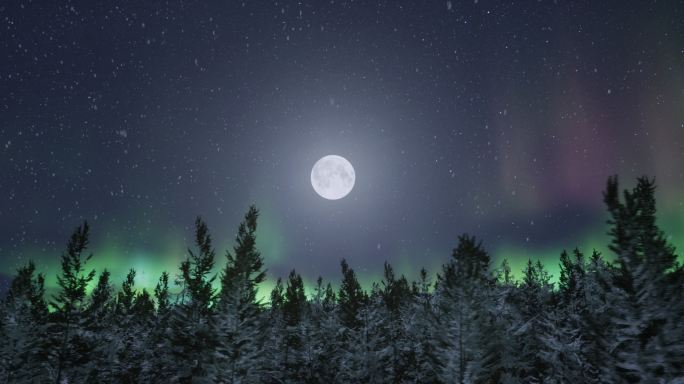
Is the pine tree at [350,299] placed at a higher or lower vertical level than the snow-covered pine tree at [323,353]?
higher

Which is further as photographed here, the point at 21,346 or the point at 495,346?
the point at 21,346

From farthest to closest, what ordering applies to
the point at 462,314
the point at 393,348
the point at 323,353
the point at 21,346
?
the point at 323,353 → the point at 393,348 → the point at 21,346 → the point at 462,314

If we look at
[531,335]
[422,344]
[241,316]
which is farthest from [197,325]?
[531,335]

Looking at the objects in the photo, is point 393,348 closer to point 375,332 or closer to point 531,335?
point 375,332

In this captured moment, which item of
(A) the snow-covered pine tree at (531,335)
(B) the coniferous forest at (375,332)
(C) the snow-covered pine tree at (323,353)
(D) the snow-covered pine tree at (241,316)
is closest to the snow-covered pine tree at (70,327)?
(B) the coniferous forest at (375,332)

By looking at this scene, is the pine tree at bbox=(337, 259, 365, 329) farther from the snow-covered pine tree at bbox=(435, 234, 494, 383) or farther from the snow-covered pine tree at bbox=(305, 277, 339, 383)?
the snow-covered pine tree at bbox=(435, 234, 494, 383)

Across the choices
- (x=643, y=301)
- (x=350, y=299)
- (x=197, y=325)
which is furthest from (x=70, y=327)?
(x=643, y=301)

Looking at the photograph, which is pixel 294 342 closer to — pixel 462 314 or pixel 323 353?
pixel 323 353

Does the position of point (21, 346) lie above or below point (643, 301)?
below

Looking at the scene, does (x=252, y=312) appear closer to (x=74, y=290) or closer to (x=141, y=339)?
(x=74, y=290)

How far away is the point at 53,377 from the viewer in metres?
23.2

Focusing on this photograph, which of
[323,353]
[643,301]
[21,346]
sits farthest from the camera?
[323,353]

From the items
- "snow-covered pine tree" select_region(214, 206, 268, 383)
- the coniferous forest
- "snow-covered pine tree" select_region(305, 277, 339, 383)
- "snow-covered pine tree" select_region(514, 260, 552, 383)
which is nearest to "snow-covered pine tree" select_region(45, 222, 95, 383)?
the coniferous forest

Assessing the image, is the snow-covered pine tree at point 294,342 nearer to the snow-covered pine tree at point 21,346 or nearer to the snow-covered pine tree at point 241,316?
the snow-covered pine tree at point 241,316
